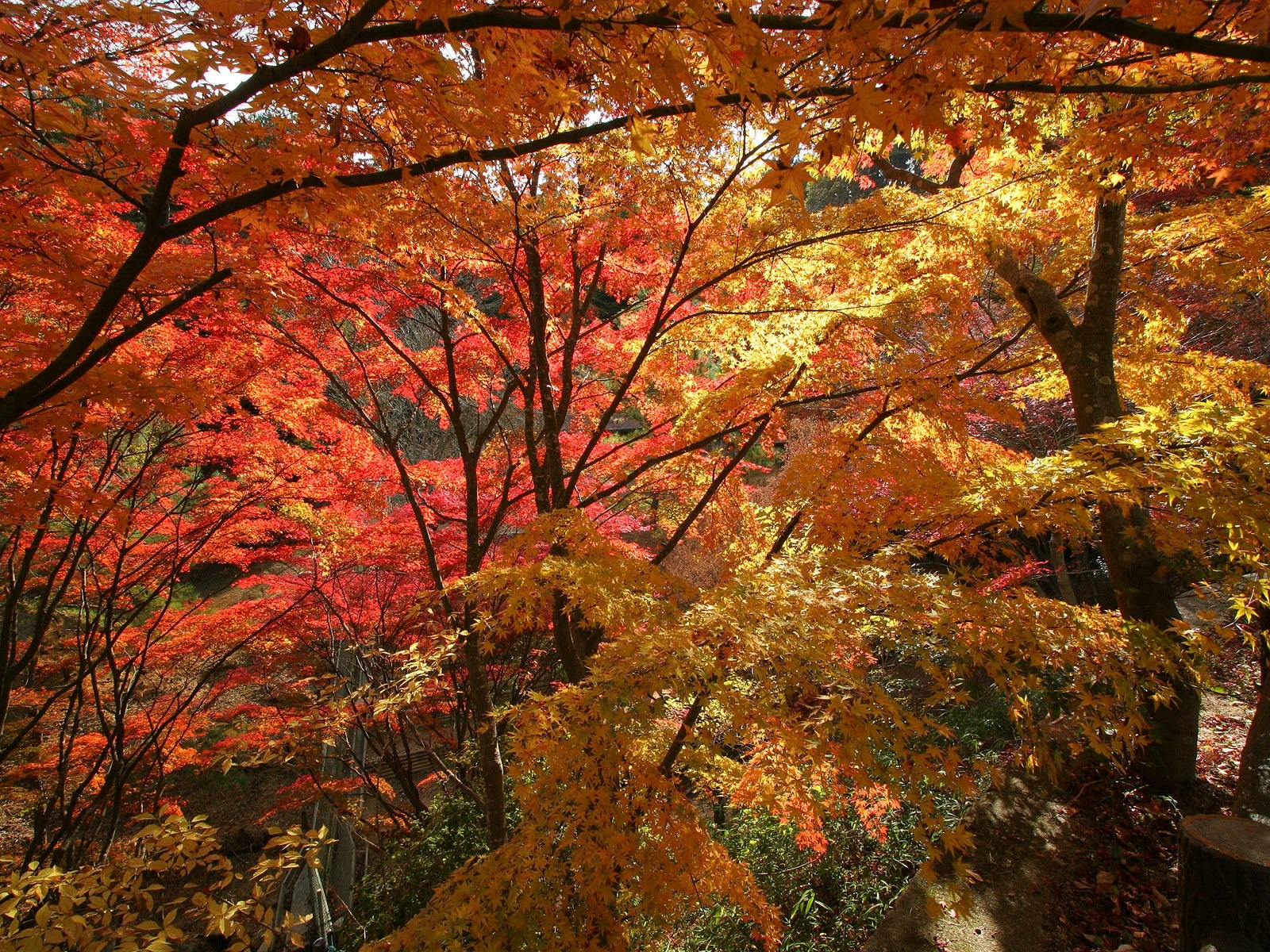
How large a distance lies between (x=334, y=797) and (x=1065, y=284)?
1052 centimetres

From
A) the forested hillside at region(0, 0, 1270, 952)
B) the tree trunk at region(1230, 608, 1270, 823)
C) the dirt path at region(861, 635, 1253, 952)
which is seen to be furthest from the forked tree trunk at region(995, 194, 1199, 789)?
the tree trunk at region(1230, 608, 1270, 823)

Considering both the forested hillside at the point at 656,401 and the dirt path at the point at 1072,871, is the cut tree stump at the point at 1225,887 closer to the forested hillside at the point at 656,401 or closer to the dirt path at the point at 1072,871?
the forested hillside at the point at 656,401

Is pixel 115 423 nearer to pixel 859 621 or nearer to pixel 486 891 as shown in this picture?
pixel 486 891

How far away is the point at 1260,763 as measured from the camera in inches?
145

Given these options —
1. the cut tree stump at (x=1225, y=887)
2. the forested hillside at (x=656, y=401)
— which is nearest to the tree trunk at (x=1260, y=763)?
the forested hillside at (x=656, y=401)

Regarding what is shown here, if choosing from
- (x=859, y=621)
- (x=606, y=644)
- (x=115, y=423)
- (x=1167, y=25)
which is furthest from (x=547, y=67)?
(x=115, y=423)

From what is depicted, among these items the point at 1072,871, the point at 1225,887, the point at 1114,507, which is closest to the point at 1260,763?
the point at 1072,871

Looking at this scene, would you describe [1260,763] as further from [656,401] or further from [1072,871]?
[656,401]

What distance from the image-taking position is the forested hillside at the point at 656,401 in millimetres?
1907

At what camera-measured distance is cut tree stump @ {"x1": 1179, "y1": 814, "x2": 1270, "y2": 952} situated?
2672 mm

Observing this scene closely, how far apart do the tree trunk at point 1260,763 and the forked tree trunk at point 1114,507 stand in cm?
41

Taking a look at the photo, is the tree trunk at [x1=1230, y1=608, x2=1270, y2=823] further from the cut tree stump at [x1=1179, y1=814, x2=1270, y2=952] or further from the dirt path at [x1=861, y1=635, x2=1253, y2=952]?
the cut tree stump at [x1=1179, y1=814, x2=1270, y2=952]

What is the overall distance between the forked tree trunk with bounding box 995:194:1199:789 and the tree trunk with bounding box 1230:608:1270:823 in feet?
1.35

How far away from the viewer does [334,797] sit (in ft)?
24.3
